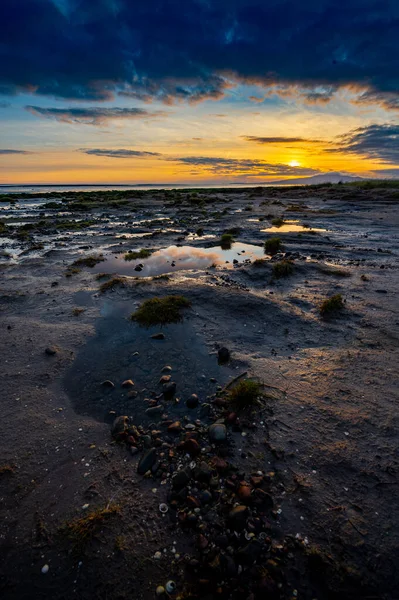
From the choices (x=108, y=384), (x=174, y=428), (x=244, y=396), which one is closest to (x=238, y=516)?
(x=174, y=428)

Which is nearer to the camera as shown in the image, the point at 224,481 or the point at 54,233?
the point at 224,481

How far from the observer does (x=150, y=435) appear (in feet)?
18.4

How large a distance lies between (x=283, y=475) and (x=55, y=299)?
1032 centimetres

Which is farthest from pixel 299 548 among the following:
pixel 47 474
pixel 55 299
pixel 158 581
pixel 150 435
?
pixel 55 299

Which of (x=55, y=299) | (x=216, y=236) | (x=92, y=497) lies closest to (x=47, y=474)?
(x=92, y=497)

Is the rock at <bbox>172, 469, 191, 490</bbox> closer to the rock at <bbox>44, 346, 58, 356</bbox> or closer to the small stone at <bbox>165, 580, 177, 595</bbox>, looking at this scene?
the small stone at <bbox>165, 580, 177, 595</bbox>

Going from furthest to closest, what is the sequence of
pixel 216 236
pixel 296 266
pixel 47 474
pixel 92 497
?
1. pixel 216 236
2. pixel 296 266
3. pixel 47 474
4. pixel 92 497

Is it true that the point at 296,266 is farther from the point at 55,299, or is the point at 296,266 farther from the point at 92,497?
the point at 92,497

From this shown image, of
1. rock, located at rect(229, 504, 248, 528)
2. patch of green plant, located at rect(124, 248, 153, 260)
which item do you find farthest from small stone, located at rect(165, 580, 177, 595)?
patch of green plant, located at rect(124, 248, 153, 260)

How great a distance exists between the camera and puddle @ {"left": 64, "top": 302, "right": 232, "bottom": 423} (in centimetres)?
643

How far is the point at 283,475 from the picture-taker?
4812 millimetres

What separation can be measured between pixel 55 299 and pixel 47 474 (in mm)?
8164

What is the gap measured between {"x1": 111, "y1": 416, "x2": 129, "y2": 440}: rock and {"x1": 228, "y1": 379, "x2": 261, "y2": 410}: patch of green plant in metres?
2.12

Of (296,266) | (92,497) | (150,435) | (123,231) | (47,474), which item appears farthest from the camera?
(123,231)
